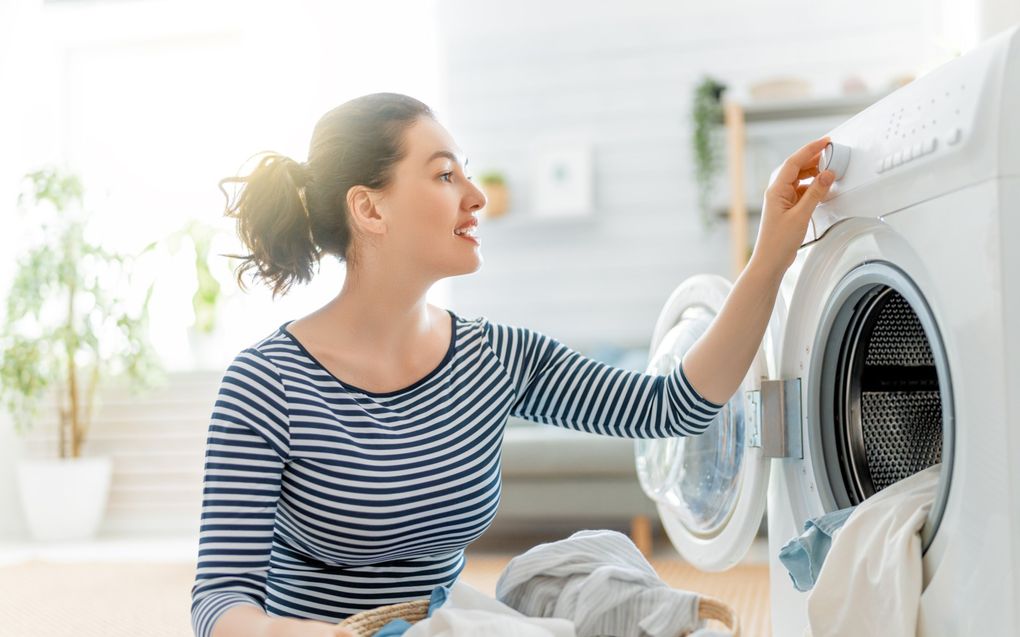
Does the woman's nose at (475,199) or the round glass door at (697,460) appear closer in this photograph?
the woman's nose at (475,199)

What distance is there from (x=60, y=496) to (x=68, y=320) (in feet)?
2.47

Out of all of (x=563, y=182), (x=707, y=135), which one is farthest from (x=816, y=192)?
(x=563, y=182)

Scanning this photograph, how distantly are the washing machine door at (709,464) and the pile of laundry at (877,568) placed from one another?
290 mm

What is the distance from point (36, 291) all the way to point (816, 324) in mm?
3564

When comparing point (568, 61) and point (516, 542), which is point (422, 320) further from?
point (568, 61)

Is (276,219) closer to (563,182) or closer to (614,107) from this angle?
(563,182)

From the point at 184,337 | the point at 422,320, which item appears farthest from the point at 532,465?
the point at 184,337

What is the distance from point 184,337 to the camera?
4.49 meters

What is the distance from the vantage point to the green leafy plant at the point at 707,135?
3.73m

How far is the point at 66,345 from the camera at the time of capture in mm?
3881

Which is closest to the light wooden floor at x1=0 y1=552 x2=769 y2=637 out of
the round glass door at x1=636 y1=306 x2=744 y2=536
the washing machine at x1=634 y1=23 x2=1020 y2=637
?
the round glass door at x1=636 y1=306 x2=744 y2=536

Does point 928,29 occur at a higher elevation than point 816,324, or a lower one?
higher

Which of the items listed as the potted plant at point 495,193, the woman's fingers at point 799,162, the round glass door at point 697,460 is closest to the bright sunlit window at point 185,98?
the potted plant at point 495,193

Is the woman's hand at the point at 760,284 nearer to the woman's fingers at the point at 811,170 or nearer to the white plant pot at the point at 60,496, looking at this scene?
the woman's fingers at the point at 811,170
